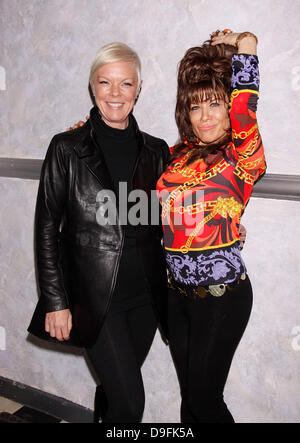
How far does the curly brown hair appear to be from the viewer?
1.68 meters

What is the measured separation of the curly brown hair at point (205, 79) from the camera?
5.52 feet

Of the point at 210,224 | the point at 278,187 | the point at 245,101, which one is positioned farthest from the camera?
the point at 278,187

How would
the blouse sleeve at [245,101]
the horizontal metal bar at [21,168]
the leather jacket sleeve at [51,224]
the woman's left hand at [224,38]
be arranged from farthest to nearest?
the horizontal metal bar at [21,168] < the leather jacket sleeve at [51,224] < the woman's left hand at [224,38] < the blouse sleeve at [245,101]

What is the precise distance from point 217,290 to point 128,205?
21.2 inches

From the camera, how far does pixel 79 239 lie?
5.82ft

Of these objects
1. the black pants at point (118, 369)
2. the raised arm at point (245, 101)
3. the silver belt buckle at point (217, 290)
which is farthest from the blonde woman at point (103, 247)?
the raised arm at point (245, 101)

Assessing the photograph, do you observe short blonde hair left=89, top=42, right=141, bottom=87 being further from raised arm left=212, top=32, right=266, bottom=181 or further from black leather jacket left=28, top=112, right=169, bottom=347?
raised arm left=212, top=32, right=266, bottom=181

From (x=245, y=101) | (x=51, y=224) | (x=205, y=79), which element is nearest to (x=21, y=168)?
(x=51, y=224)

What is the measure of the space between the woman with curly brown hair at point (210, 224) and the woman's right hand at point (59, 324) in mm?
518

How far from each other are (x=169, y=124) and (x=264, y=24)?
0.66 m

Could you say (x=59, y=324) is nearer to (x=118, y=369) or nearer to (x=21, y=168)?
(x=118, y=369)

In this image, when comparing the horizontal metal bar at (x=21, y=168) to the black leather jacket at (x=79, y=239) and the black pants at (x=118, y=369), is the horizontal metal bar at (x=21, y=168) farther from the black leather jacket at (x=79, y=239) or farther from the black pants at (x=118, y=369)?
the black pants at (x=118, y=369)
